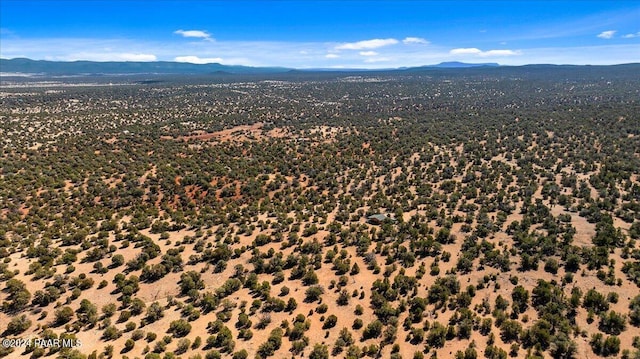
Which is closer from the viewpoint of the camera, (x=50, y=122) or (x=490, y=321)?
(x=490, y=321)

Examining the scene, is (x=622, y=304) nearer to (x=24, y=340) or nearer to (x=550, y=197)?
(x=550, y=197)

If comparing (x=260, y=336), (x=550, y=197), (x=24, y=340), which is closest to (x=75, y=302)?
(x=24, y=340)

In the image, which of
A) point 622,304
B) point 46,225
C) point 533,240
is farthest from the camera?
point 46,225

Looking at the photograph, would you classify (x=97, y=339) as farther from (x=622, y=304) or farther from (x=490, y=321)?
(x=622, y=304)

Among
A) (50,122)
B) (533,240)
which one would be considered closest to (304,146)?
(533,240)

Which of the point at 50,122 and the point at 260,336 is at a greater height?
the point at 50,122

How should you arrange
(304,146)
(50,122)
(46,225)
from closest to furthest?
(46,225) < (304,146) < (50,122)
